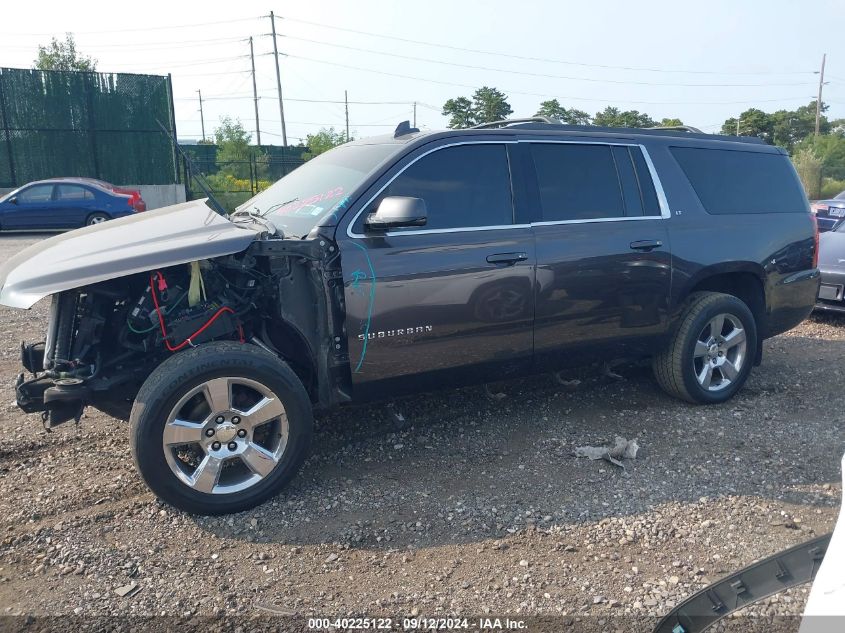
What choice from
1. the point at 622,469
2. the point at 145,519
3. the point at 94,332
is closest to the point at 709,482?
the point at 622,469

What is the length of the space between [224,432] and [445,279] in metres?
1.46

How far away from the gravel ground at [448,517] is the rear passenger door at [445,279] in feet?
1.70

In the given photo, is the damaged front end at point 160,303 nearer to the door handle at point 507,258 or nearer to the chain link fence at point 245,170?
the door handle at point 507,258

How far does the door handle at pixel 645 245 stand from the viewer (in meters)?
4.61

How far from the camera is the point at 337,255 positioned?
3770 millimetres

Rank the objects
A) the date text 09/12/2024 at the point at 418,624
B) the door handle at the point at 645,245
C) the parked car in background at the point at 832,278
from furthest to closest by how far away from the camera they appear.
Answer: the parked car in background at the point at 832,278 → the door handle at the point at 645,245 → the date text 09/12/2024 at the point at 418,624

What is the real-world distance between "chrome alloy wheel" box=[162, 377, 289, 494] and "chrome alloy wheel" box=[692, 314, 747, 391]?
308 cm

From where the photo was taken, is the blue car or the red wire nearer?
the red wire

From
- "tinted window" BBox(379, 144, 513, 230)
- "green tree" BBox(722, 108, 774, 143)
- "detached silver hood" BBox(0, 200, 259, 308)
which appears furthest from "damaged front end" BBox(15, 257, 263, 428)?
"green tree" BBox(722, 108, 774, 143)

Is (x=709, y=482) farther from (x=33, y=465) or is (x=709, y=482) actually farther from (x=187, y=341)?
(x=33, y=465)

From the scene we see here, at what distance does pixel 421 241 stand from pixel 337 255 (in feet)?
1.63

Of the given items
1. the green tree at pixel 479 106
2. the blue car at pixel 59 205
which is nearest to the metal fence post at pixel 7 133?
the blue car at pixel 59 205

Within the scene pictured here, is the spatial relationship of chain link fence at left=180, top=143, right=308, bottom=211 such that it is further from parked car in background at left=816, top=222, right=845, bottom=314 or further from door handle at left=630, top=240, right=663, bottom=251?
door handle at left=630, top=240, right=663, bottom=251

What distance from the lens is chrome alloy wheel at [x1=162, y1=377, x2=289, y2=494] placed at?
348 cm
